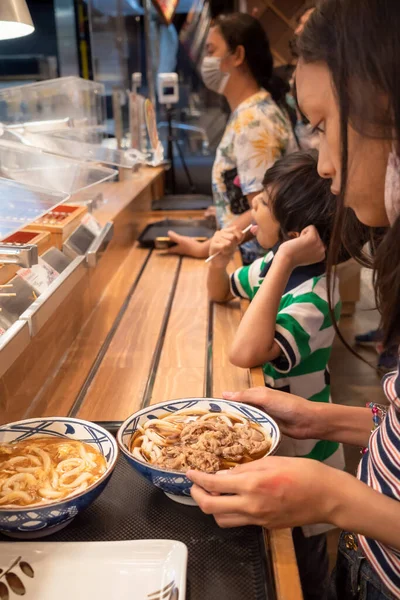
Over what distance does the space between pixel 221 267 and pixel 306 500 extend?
1245 millimetres

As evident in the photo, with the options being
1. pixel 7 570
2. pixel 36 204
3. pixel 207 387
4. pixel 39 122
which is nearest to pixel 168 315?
pixel 207 387

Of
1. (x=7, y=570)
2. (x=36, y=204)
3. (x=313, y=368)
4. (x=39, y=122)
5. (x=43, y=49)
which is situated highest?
(x=43, y=49)

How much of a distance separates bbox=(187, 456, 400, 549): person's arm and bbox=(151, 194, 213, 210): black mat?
2950mm

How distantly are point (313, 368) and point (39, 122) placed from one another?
1273mm

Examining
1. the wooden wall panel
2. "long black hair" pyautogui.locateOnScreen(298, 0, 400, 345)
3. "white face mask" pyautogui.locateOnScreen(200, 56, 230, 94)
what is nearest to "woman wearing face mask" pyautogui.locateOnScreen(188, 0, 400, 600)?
"long black hair" pyautogui.locateOnScreen(298, 0, 400, 345)

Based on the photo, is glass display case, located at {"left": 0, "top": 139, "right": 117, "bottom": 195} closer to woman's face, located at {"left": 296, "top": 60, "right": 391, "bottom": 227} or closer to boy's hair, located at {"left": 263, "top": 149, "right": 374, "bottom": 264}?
boy's hair, located at {"left": 263, "top": 149, "right": 374, "bottom": 264}

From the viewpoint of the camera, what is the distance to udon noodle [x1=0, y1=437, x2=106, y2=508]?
849mm

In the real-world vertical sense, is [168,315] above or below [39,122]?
below

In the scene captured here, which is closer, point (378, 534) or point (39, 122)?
point (378, 534)

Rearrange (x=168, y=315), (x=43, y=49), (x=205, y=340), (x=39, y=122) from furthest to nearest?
(x=43, y=49), (x=39, y=122), (x=168, y=315), (x=205, y=340)

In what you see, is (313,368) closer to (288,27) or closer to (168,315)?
(168,315)

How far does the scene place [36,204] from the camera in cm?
135

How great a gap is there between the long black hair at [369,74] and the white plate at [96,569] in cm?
44

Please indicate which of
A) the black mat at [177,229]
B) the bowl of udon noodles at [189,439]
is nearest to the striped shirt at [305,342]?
the bowl of udon noodles at [189,439]
